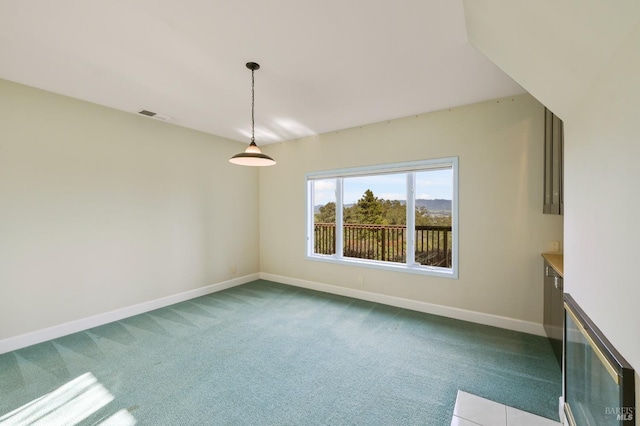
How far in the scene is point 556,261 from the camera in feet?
8.01

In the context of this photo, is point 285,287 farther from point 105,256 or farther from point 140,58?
point 140,58

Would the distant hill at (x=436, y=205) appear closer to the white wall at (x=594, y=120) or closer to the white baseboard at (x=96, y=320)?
the white wall at (x=594, y=120)

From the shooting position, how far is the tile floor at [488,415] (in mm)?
1762

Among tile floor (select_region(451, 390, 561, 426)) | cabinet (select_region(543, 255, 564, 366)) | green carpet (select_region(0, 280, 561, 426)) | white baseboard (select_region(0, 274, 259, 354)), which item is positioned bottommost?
green carpet (select_region(0, 280, 561, 426))

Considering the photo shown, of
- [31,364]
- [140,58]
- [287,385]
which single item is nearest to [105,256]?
[31,364]

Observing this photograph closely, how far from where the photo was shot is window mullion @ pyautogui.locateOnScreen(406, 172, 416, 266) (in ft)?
12.6

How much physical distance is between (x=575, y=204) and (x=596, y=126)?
19.9 inches

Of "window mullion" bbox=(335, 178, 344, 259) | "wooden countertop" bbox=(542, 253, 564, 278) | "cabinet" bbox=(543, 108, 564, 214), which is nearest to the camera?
"wooden countertop" bbox=(542, 253, 564, 278)

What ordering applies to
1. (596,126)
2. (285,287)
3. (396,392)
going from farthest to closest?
(285,287)
(396,392)
(596,126)

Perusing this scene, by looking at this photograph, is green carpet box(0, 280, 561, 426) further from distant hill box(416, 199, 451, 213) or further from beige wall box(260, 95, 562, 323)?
distant hill box(416, 199, 451, 213)

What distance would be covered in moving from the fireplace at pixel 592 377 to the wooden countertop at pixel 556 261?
628mm

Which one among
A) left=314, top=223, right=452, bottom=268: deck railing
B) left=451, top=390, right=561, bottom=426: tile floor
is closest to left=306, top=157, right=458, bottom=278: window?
left=314, top=223, right=452, bottom=268: deck railing

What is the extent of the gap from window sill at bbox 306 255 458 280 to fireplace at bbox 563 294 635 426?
1.86m

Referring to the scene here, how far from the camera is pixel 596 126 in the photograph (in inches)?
45.0
